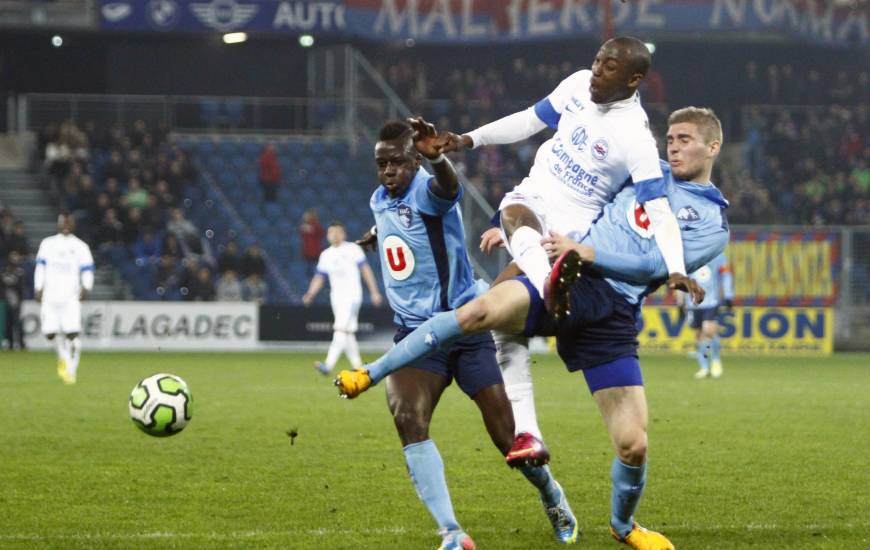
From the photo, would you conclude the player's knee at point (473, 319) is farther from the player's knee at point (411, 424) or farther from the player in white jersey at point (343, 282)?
the player in white jersey at point (343, 282)

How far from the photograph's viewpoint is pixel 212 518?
26.5 feet

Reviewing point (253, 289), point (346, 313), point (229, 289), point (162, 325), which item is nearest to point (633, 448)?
point (346, 313)

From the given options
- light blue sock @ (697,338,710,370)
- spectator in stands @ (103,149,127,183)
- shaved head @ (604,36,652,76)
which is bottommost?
light blue sock @ (697,338,710,370)

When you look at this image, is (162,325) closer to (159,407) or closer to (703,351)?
(703,351)

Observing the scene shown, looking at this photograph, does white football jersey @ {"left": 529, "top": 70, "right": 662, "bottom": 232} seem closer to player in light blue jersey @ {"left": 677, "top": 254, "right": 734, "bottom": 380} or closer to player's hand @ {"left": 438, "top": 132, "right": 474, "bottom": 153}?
player's hand @ {"left": 438, "top": 132, "right": 474, "bottom": 153}

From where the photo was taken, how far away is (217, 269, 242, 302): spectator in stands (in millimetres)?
27750

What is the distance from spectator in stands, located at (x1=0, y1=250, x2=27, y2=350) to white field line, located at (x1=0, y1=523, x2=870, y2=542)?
66.2ft

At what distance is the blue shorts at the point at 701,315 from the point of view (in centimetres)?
2155

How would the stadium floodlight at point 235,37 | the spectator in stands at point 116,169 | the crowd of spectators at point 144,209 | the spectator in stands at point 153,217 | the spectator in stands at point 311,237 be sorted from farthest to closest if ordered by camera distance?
the stadium floodlight at point 235,37, the spectator in stands at point 116,169, the spectator in stands at point 311,237, the spectator in stands at point 153,217, the crowd of spectators at point 144,209

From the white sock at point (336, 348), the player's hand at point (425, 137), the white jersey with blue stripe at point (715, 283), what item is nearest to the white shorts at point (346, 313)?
the white sock at point (336, 348)

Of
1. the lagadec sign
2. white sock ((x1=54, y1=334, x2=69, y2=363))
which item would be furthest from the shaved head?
the lagadec sign

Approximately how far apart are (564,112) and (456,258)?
942mm

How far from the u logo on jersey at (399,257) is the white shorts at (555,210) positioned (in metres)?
0.56

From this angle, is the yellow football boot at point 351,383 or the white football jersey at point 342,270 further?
the white football jersey at point 342,270
